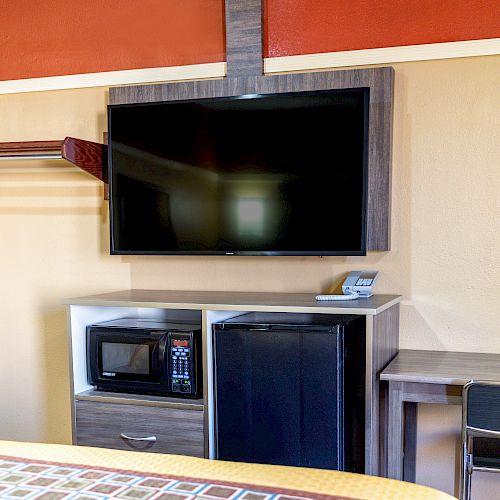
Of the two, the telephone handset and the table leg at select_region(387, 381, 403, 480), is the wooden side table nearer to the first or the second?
the table leg at select_region(387, 381, 403, 480)

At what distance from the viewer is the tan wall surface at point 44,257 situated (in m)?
3.11

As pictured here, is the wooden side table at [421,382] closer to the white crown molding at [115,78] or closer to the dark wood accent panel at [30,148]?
the white crown molding at [115,78]

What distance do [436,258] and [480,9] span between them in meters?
0.94

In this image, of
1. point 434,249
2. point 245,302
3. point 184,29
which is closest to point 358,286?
point 434,249

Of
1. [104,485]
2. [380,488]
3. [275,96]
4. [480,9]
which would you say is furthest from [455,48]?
[104,485]

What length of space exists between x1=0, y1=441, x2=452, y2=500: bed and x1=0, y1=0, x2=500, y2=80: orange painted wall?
186 centimetres

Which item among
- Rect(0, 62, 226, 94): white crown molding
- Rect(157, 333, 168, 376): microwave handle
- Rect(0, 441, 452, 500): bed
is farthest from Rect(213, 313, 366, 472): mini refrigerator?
Rect(0, 62, 226, 94): white crown molding

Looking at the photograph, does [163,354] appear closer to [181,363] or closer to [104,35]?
[181,363]

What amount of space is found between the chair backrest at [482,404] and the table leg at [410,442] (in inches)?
24.3

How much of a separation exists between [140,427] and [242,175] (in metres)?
1.04

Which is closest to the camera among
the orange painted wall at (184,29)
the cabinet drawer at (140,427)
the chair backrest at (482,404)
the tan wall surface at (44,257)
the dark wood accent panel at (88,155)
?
the chair backrest at (482,404)

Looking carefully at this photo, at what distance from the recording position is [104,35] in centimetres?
306

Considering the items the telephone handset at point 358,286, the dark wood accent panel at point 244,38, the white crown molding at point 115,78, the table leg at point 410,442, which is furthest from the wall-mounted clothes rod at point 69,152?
the table leg at point 410,442

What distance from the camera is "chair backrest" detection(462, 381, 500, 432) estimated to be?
79.0 inches
